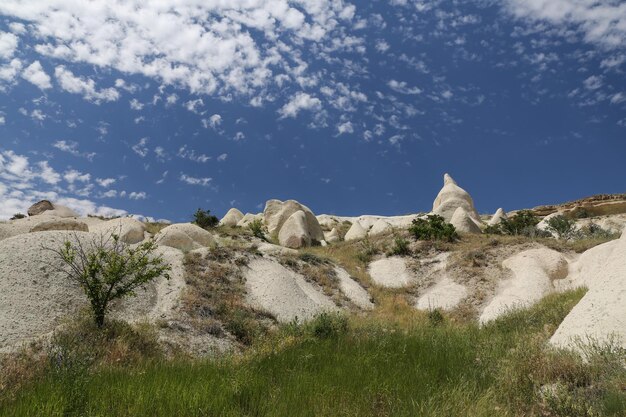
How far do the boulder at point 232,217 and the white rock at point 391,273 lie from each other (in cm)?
2982

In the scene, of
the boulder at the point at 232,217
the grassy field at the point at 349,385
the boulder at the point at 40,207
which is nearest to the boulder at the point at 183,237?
the grassy field at the point at 349,385

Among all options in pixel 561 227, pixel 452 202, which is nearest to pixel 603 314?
pixel 561 227

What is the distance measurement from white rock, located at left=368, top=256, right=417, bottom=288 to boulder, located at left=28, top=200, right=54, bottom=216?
35.2 metres

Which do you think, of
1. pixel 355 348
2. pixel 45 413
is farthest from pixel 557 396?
pixel 45 413

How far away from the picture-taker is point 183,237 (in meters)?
25.8

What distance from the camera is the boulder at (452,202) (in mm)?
45938

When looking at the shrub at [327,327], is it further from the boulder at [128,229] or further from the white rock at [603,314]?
the boulder at [128,229]

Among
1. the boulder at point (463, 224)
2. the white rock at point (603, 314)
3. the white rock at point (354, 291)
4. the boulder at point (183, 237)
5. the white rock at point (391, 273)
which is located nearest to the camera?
the white rock at point (603, 314)

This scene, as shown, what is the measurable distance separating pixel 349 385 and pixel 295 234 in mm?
31770

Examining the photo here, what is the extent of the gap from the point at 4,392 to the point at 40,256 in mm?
9257

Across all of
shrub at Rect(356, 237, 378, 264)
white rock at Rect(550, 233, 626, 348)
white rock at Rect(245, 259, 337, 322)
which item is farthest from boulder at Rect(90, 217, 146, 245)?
white rock at Rect(550, 233, 626, 348)

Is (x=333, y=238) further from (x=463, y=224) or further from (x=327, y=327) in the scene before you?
(x=327, y=327)

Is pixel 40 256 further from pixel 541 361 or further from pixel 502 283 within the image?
pixel 502 283

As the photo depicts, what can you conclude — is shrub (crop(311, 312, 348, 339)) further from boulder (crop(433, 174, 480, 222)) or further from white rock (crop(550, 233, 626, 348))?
boulder (crop(433, 174, 480, 222))
